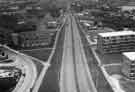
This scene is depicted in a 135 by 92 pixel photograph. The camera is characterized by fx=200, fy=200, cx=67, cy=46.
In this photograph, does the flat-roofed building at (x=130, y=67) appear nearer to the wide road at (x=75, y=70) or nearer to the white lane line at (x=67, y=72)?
the wide road at (x=75, y=70)

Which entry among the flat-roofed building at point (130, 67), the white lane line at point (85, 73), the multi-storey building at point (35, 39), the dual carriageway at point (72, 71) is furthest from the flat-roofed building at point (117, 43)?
the multi-storey building at point (35, 39)

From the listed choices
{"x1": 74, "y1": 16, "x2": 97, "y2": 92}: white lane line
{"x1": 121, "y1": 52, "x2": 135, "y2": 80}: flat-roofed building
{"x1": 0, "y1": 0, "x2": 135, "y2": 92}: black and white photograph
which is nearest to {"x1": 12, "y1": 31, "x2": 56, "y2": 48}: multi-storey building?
{"x1": 0, "y1": 0, "x2": 135, "y2": 92}: black and white photograph

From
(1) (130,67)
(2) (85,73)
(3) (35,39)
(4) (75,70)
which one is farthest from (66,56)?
(1) (130,67)

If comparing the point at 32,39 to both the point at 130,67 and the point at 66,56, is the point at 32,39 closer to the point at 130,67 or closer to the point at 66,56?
the point at 66,56

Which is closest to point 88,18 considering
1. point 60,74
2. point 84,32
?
point 84,32

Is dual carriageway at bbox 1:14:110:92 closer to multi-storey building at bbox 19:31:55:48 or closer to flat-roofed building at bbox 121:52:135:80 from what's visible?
multi-storey building at bbox 19:31:55:48

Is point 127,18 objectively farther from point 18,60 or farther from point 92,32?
point 18,60
